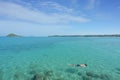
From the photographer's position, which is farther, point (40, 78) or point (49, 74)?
point (49, 74)

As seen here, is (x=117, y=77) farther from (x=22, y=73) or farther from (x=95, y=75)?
(x=22, y=73)

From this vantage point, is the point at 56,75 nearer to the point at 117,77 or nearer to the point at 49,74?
the point at 49,74

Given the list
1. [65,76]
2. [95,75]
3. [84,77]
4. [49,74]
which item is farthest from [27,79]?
[95,75]

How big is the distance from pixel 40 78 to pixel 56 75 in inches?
92.1

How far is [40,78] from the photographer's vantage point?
1445cm

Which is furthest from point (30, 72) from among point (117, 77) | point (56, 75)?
point (117, 77)

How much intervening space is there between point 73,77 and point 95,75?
8.47ft

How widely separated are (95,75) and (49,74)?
5.29 meters

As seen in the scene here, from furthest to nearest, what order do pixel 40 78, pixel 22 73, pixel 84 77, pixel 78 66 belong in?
pixel 78 66
pixel 22 73
pixel 84 77
pixel 40 78

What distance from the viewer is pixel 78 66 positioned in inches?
787

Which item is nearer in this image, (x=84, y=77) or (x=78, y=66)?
(x=84, y=77)

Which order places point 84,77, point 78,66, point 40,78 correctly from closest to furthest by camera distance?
point 40,78
point 84,77
point 78,66

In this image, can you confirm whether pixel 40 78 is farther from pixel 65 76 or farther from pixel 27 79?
pixel 65 76

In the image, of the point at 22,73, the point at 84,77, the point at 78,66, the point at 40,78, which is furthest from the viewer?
the point at 78,66
